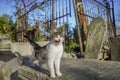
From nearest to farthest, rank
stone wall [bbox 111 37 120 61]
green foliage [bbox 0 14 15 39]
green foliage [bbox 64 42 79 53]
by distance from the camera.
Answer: stone wall [bbox 111 37 120 61], green foliage [bbox 64 42 79 53], green foliage [bbox 0 14 15 39]

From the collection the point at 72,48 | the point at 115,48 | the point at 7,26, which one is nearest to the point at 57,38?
the point at 115,48

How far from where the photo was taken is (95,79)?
2838 mm

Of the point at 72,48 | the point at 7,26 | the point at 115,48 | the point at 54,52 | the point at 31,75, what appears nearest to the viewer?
the point at 54,52

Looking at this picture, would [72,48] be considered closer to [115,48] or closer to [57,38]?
[115,48]

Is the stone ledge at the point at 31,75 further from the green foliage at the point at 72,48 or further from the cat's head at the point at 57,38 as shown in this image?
the green foliage at the point at 72,48

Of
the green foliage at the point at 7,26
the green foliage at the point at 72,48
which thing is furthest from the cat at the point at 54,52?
the green foliage at the point at 7,26

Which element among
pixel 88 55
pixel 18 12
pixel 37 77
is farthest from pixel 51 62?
pixel 18 12

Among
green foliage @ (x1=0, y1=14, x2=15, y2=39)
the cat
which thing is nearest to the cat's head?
the cat

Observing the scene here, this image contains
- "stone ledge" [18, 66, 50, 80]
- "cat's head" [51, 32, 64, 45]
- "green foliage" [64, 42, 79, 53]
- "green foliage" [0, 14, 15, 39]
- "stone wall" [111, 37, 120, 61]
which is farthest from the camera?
"green foliage" [0, 14, 15, 39]

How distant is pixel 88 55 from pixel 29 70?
244 centimetres

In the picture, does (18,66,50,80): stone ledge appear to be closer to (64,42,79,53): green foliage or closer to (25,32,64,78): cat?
(25,32,64,78): cat

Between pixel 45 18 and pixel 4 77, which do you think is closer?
pixel 4 77

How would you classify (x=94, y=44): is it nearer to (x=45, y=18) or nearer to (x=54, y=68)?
(x=45, y=18)

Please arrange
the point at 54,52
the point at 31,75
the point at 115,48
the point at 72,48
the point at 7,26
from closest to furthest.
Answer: the point at 54,52 < the point at 31,75 < the point at 115,48 < the point at 72,48 < the point at 7,26
